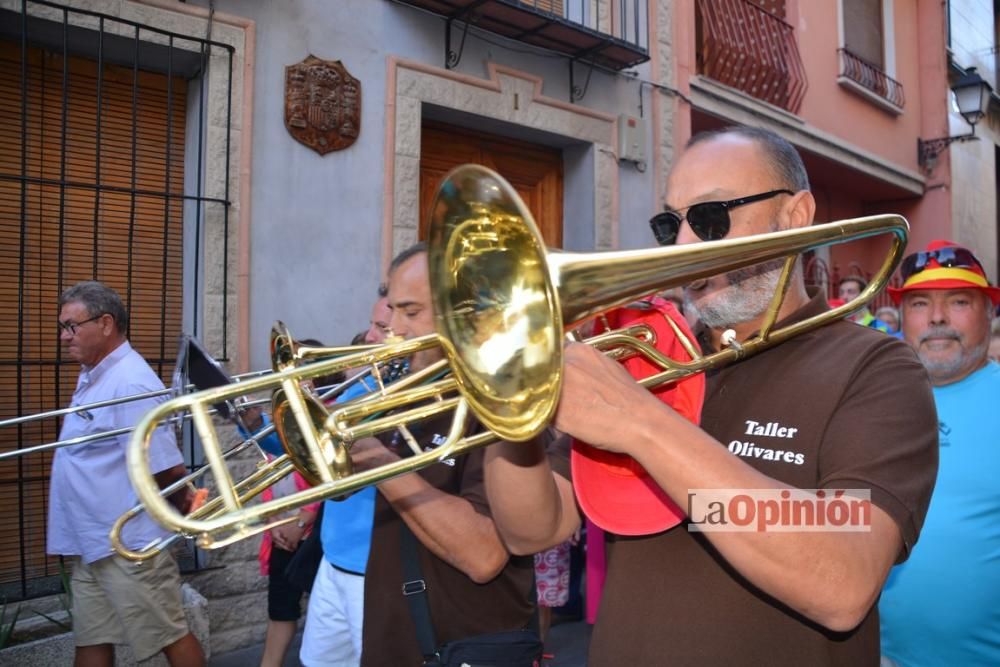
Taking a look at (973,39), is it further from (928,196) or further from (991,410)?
(991,410)

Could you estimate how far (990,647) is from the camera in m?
2.13

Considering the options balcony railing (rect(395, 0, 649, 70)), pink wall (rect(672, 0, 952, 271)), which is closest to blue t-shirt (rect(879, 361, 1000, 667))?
balcony railing (rect(395, 0, 649, 70))

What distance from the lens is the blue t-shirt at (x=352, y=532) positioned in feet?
8.23

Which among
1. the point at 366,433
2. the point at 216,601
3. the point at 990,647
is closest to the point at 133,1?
the point at 216,601

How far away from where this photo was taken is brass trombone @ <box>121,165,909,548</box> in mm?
1076

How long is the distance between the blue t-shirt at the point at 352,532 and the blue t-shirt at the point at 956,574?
1.60 m

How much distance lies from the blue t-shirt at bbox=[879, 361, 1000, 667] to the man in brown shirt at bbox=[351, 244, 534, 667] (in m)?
1.13

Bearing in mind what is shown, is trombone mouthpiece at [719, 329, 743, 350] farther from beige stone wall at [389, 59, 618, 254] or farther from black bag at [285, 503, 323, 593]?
beige stone wall at [389, 59, 618, 254]

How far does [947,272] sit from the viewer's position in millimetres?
2867

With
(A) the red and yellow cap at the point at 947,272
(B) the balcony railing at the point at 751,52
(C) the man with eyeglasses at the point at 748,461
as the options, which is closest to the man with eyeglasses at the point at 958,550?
(A) the red and yellow cap at the point at 947,272

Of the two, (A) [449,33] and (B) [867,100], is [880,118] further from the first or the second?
(A) [449,33]

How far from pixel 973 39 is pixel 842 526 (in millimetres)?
14056

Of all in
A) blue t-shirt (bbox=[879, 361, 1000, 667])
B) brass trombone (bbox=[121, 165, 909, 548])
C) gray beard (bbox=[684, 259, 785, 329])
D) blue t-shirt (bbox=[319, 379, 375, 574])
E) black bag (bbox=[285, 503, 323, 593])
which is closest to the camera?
brass trombone (bbox=[121, 165, 909, 548])

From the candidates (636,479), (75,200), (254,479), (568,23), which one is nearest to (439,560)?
(254,479)
